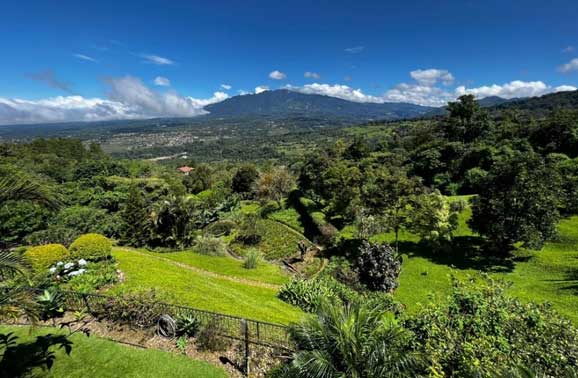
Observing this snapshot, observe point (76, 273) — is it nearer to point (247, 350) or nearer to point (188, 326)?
point (188, 326)

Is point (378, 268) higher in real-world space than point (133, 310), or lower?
lower

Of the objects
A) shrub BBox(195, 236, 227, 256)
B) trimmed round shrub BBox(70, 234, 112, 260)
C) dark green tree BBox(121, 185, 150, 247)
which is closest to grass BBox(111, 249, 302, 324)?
trimmed round shrub BBox(70, 234, 112, 260)

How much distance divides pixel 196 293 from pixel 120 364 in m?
4.15

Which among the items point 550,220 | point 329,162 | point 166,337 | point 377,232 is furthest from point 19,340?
point 329,162

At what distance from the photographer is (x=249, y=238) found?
27609 mm

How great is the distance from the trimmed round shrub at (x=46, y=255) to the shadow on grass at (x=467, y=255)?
20.0m

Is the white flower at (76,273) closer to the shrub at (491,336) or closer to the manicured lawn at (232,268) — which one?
the manicured lawn at (232,268)

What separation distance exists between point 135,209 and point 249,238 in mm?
10545

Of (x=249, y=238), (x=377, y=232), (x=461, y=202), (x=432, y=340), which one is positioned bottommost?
(x=249, y=238)

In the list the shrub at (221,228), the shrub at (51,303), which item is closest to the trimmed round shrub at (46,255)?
the shrub at (51,303)

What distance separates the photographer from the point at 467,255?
63.6ft

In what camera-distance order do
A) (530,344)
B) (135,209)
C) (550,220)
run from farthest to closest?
(135,209) → (550,220) → (530,344)

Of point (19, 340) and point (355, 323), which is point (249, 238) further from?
point (355, 323)

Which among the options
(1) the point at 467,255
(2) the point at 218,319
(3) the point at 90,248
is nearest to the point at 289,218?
(1) the point at 467,255
